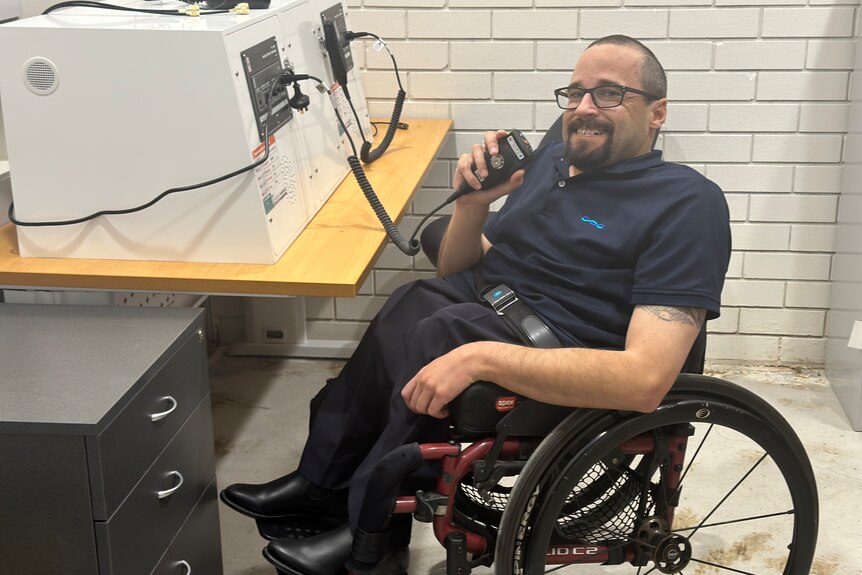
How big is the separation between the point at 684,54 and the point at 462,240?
124cm

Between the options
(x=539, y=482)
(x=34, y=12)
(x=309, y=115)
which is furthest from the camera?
(x=34, y=12)

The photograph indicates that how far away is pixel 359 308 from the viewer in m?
3.41

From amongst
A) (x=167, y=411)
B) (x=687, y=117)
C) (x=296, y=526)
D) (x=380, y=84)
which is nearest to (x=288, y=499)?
(x=296, y=526)

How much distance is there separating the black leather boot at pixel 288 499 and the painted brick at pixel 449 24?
152 cm

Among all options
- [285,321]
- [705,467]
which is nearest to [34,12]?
[285,321]

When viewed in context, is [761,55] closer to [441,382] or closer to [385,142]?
[385,142]

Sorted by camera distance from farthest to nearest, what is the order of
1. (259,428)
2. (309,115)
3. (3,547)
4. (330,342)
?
(330,342) < (259,428) < (309,115) < (3,547)

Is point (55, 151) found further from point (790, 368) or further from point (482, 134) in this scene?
point (790, 368)

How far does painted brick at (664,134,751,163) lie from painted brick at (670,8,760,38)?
30 centimetres

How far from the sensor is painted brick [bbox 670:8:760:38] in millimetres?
2971

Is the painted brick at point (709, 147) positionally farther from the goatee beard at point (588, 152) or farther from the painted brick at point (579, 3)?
the goatee beard at point (588, 152)

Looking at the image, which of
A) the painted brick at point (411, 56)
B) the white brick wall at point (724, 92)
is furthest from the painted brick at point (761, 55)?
the painted brick at point (411, 56)

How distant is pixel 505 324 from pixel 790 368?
5.67 feet

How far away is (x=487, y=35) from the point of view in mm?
3088
